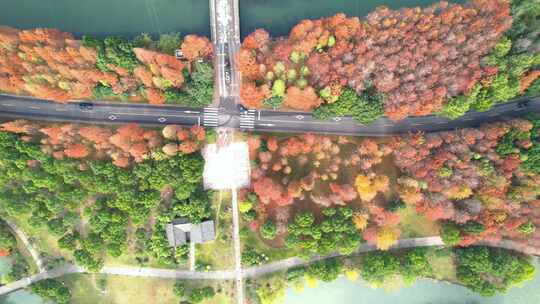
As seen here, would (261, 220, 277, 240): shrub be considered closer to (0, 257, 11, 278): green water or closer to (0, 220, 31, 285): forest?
(0, 220, 31, 285): forest

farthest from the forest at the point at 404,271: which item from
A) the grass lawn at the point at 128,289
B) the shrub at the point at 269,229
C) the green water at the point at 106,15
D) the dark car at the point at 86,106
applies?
the green water at the point at 106,15

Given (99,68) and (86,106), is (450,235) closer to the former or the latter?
(99,68)

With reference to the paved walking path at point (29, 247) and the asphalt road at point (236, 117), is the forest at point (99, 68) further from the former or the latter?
the paved walking path at point (29, 247)

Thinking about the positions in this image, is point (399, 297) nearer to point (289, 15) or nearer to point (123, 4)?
point (289, 15)

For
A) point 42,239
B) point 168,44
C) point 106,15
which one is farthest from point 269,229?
point 106,15

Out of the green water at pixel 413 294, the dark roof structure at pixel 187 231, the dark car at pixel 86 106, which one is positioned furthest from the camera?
the green water at pixel 413 294

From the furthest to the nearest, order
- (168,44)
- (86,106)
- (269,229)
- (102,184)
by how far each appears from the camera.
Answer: (86,106) → (168,44) → (269,229) → (102,184)
